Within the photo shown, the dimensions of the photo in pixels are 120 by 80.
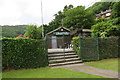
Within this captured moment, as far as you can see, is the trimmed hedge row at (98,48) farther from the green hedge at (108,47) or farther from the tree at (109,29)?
the tree at (109,29)

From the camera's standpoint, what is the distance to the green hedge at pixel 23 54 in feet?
21.2

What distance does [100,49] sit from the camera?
935 cm

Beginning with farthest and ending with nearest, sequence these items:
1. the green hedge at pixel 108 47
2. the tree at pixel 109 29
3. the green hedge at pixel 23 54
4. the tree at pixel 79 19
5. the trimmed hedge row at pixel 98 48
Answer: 1. the tree at pixel 79 19
2. the tree at pixel 109 29
3. the green hedge at pixel 108 47
4. the trimmed hedge row at pixel 98 48
5. the green hedge at pixel 23 54

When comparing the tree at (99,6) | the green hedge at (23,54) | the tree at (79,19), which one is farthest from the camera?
the tree at (99,6)

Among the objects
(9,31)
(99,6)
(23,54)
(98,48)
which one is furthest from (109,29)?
(99,6)

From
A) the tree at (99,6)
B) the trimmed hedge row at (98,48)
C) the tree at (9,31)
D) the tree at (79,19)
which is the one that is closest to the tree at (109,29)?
the trimmed hedge row at (98,48)

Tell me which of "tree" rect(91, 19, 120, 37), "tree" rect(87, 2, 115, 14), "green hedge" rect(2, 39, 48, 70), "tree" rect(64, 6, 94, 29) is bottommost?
"green hedge" rect(2, 39, 48, 70)

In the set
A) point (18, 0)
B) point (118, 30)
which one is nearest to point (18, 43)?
point (18, 0)

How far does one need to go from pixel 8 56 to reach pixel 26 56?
1.03m

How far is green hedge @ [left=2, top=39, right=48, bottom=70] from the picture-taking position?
647cm

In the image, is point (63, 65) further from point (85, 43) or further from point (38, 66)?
point (85, 43)

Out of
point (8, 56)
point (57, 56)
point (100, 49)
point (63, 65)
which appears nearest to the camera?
point (8, 56)

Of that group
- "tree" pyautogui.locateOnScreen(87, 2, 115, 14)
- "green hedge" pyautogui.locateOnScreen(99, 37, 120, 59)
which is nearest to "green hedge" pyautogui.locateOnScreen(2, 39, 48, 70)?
"green hedge" pyautogui.locateOnScreen(99, 37, 120, 59)

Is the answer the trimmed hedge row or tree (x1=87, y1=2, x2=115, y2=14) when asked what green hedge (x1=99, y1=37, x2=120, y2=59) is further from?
tree (x1=87, y1=2, x2=115, y2=14)
